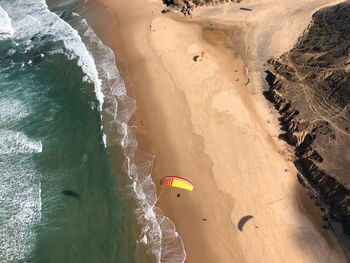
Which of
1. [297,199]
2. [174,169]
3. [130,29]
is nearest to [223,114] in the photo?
[174,169]

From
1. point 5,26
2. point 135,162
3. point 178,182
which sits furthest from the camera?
point 5,26

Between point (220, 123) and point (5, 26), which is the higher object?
point (220, 123)

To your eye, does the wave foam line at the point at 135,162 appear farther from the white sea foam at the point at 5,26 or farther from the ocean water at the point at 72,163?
the white sea foam at the point at 5,26

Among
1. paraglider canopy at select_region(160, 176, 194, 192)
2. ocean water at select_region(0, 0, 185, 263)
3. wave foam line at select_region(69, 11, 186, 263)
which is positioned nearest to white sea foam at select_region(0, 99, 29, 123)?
ocean water at select_region(0, 0, 185, 263)

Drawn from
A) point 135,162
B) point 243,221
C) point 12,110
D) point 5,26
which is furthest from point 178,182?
point 5,26

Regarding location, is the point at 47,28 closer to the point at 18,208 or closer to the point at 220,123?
the point at 220,123
